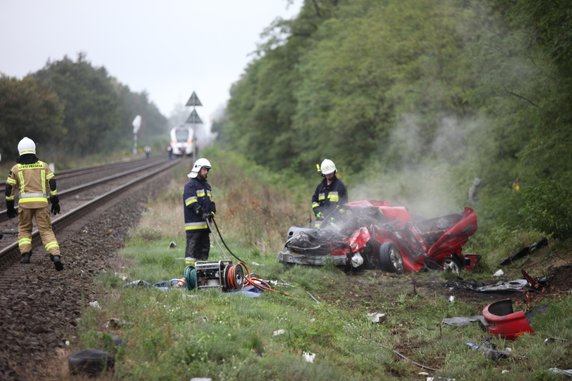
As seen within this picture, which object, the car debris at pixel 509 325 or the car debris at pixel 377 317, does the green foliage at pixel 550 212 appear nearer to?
the car debris at pixel 509 325

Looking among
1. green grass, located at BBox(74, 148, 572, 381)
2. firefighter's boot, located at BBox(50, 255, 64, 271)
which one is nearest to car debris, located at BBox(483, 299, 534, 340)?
green grass, located at BBox(74, 148, 572, 381)

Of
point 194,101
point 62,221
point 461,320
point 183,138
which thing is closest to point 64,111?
point 183,138

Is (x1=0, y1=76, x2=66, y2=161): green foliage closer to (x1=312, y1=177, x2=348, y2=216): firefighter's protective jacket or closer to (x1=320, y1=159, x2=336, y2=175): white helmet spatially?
(x1=312, y1=177, x2=348, y2=216): firefighter's protective jacket

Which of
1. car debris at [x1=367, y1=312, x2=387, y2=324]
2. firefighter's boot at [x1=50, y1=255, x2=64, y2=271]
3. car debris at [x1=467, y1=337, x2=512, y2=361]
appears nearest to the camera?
car debris at [x1=467, y1=337, x2=512, y2=361]

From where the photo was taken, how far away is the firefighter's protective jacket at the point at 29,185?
10.6 metres

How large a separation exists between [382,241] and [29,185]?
20.9ft

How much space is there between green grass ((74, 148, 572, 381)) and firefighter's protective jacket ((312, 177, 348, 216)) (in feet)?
5.29

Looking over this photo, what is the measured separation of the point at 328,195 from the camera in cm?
1312

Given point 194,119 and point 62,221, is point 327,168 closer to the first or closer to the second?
point 62,221

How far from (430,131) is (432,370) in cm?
2035

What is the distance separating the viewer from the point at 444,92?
25.8 meters

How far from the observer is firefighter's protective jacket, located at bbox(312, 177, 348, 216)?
1302cm

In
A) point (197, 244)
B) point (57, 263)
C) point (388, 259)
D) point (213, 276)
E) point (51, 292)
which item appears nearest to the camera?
point (51, 292)

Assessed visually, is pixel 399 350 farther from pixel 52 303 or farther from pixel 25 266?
pixel 25 266
